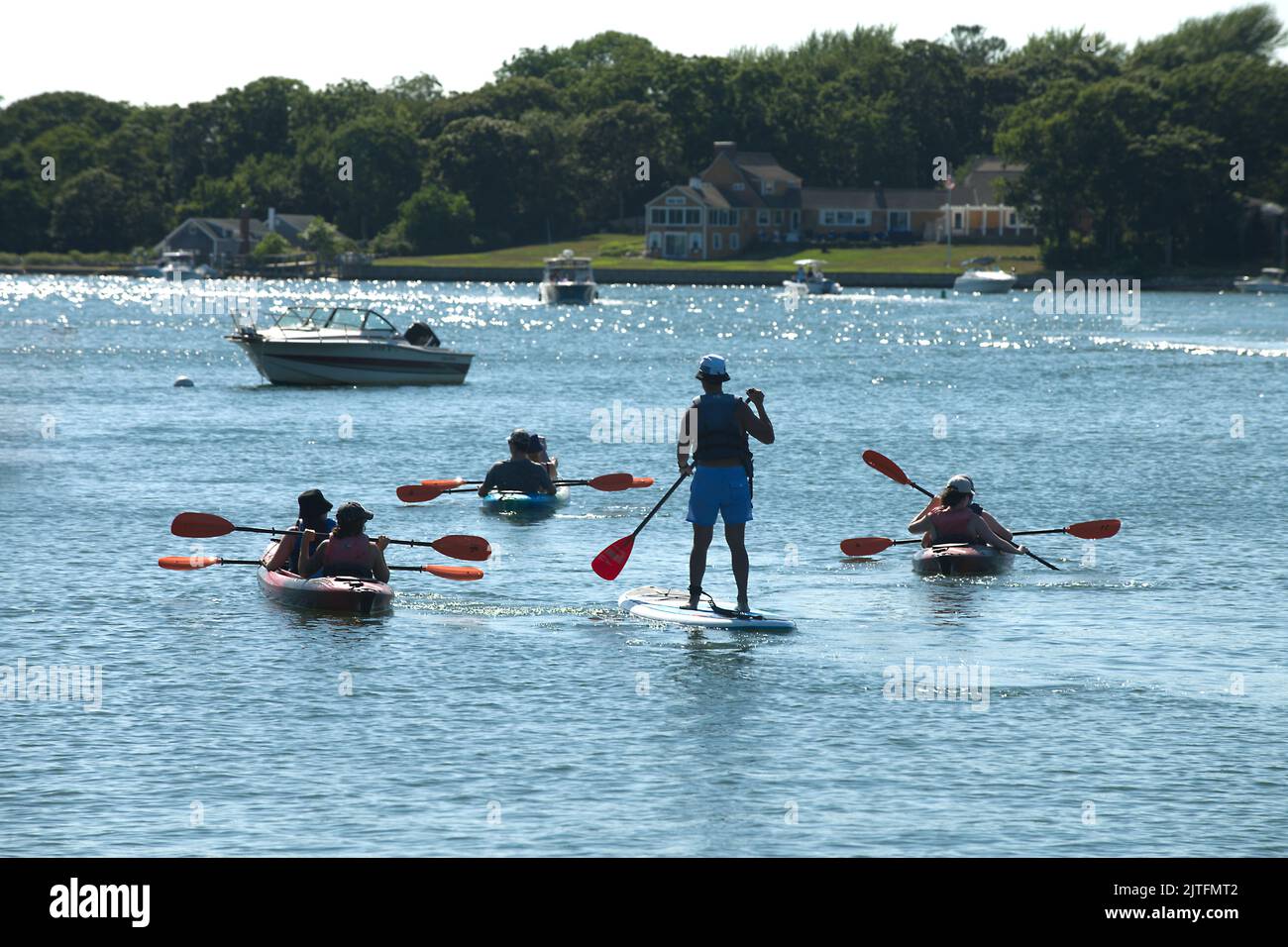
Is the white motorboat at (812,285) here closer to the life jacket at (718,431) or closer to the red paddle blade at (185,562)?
the red paddle blade at (185,562)

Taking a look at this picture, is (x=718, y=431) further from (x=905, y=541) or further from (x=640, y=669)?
(x=905, y=541)

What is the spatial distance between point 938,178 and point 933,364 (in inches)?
4565

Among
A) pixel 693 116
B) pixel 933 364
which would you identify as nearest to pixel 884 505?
pixel 933 364

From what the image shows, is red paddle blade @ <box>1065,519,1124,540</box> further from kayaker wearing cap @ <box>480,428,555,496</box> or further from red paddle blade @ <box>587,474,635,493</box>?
kayaker wearing cap @ <box>480,428,555,496</box>

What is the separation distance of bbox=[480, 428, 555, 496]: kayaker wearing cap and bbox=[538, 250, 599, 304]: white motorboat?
10068 cm

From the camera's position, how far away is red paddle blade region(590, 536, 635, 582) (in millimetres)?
23016

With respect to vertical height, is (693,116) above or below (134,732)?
above

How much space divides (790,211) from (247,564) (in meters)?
166

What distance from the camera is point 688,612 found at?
21.0 m

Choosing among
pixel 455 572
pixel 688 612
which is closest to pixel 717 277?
pixel 455 572

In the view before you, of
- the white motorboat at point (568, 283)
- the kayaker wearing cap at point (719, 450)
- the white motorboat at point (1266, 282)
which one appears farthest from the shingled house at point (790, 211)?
the kayaker wearing cap at point (719, 450)

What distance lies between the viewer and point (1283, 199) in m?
155

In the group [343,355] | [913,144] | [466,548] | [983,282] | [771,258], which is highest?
[913,144]

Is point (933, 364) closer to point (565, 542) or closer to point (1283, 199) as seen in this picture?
point (565, 542)
